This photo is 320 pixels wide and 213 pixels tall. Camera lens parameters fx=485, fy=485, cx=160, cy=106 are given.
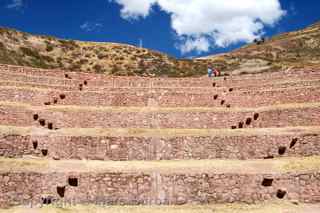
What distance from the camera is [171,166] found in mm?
23953

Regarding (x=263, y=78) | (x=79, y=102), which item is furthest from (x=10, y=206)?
(x=263, y=78)

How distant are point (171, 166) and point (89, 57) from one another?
162 feet

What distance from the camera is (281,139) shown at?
26094 mm

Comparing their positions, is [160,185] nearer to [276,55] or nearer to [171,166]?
[171,166]

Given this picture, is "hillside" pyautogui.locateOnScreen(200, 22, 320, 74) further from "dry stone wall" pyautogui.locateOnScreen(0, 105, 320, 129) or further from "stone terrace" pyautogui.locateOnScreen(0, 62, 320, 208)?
"dry stone wall" pyautogui.locateOnScreen(0, 105, 320, 129)

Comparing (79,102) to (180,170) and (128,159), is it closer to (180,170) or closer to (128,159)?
(128,159)

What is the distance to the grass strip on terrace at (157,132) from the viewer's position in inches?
1037

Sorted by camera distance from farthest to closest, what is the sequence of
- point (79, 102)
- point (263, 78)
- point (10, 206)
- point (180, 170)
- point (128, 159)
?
point (263, 78), point (79, 102), point (128, 159), point (180, 170), point (10, 206)

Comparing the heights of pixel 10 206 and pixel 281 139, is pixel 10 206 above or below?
below

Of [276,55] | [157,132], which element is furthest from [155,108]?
[276,55]

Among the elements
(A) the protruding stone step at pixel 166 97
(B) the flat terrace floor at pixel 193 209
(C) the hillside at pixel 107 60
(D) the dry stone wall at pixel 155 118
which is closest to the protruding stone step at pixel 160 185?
(B) the flat terrace floor at pixel 193 209

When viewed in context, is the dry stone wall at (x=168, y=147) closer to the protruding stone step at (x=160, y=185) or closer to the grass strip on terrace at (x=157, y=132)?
the grass strip on terrace at (x=157, y=132)

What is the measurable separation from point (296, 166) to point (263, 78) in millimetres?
17578

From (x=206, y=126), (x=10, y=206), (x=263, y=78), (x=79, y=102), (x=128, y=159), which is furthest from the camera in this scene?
(x=263, y=78)
